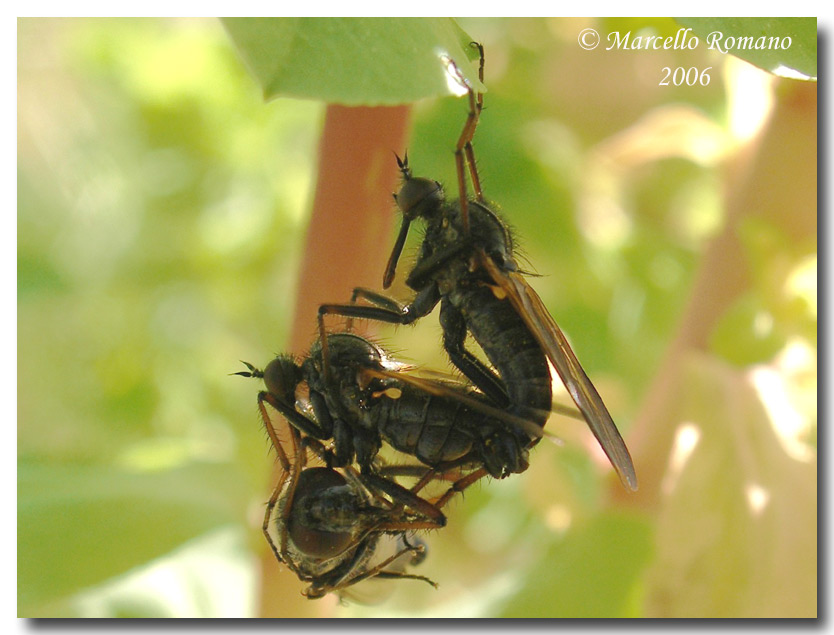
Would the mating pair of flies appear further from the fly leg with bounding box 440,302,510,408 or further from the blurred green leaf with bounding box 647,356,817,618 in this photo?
the blurred green leaf with bounding box 647,356,817,618

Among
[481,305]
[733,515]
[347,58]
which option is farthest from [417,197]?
[733,515]

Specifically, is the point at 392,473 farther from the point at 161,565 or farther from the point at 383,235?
the point at 161,565

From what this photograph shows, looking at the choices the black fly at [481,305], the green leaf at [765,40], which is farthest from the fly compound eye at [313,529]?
the green leaf at [765,40]

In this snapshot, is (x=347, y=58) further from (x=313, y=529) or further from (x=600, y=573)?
(x=600, y=573)

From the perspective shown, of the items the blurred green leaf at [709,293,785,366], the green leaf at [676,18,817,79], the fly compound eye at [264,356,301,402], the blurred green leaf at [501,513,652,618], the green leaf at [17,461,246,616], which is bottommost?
the blurred green leaf at [501,513,652,618]

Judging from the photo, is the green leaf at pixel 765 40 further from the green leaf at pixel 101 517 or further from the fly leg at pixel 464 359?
the green leaf at pixel 101 517

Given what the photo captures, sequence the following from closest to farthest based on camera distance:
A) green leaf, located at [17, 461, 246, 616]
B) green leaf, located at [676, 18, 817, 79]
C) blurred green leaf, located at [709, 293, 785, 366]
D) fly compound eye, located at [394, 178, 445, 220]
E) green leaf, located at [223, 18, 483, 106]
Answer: green leaf, located at [223, 18, 483, 106]
green leaf, located at [676, 18, 817, 79]
fly compound eye, located at [394, 178, 445, 220]
green leaf, located at [17, 461, 246, 616]
blurred green leaf, located at [709, 293, 785, 366]

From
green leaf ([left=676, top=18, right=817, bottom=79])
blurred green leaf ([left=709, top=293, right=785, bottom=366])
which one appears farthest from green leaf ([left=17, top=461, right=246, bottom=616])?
green leaf ([left=676, top=18, right=817, bottom=79])
